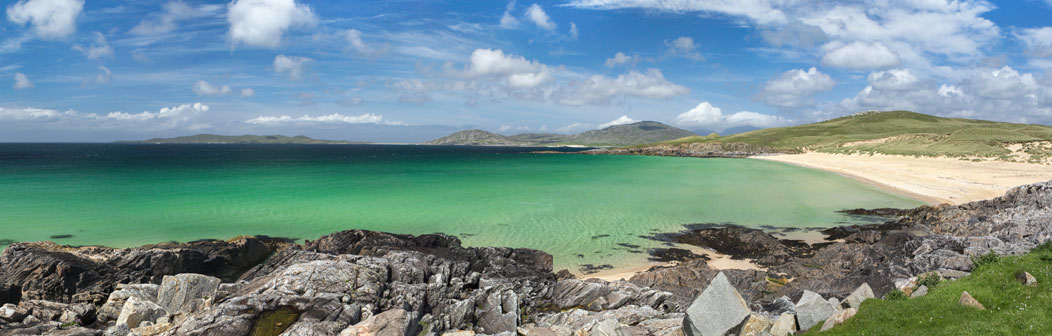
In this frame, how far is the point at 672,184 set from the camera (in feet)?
182

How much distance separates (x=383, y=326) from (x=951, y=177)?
2596 inches

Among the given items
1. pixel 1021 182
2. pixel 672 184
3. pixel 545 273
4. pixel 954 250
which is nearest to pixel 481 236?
pixel 545 273

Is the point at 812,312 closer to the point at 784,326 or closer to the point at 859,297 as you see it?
the point at 784,326

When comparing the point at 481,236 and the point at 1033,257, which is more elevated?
the point at 1033,257

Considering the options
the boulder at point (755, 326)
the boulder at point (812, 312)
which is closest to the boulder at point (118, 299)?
the boulder at point (755, 326)

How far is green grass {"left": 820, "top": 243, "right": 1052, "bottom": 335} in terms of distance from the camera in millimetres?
8773

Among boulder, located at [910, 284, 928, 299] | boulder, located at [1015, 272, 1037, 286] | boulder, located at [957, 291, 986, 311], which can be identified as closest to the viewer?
boulder, located at [957, 291, 986, 311]

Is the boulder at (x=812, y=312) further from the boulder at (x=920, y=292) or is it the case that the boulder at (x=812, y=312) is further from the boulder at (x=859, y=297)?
the boulder at (x=920, y=292)

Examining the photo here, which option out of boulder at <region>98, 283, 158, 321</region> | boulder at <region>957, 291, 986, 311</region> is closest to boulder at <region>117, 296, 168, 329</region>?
boulder at <region>98, 283, 158, 321</region>

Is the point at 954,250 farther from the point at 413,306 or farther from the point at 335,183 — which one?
the point at 335,183

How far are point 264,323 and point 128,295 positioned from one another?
4.61 meters

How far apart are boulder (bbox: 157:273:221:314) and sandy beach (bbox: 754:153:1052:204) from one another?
4773cm

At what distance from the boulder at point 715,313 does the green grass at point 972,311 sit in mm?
1981

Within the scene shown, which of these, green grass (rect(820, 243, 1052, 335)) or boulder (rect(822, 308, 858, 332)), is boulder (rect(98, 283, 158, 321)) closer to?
boulder (rect(822, 308, 858, 332))
